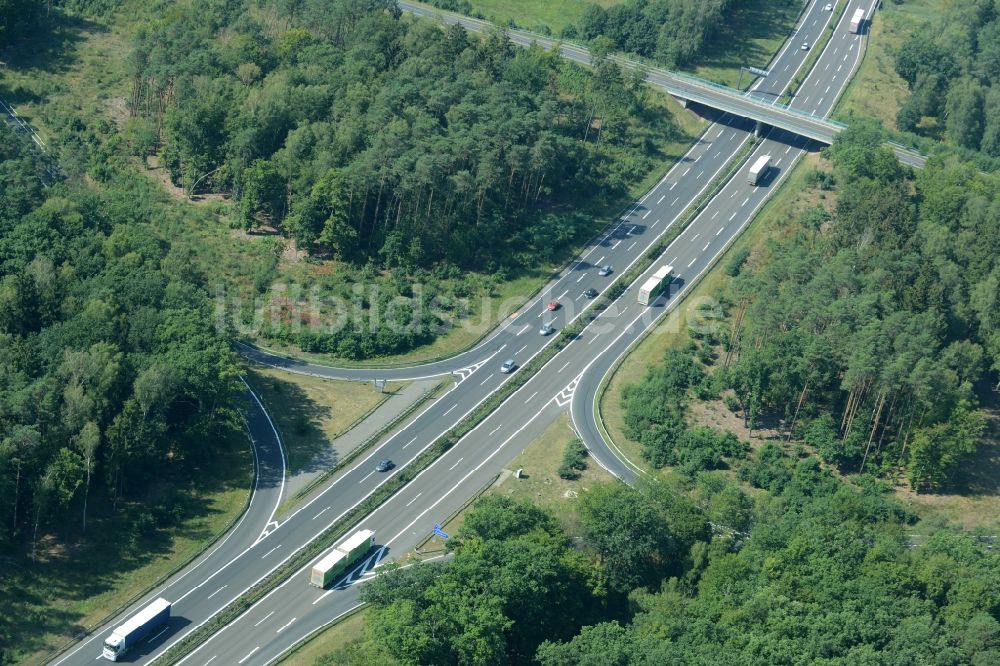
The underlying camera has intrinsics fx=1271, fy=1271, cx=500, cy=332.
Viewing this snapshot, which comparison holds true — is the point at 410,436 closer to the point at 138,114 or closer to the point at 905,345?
the point at 905,345

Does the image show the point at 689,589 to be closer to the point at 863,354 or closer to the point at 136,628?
the point at 863,354

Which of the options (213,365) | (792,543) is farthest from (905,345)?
(213,365)

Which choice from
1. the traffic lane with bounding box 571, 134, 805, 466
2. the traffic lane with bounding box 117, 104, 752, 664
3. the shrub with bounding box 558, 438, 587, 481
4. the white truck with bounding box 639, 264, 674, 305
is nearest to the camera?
the traffic lane with bounding box 117, 104, 752, 664

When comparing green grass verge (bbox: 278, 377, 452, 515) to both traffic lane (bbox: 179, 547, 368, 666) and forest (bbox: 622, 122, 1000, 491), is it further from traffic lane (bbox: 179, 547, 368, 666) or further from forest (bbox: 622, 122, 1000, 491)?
forest (bbox: 622, 122, 1000, 491)

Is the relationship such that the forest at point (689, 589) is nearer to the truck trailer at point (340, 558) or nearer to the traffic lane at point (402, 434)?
the truck trailer at point (340, 558)

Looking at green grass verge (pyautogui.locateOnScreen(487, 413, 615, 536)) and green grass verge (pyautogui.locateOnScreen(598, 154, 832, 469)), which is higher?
green grass verge (pyautogui.locateOnScreen(598, 154, 832, 469))

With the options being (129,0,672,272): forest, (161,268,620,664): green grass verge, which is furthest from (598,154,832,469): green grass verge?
(129,0,672,272): forest

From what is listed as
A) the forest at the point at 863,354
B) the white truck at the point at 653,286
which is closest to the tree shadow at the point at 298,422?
the forest at the point at 863,354
